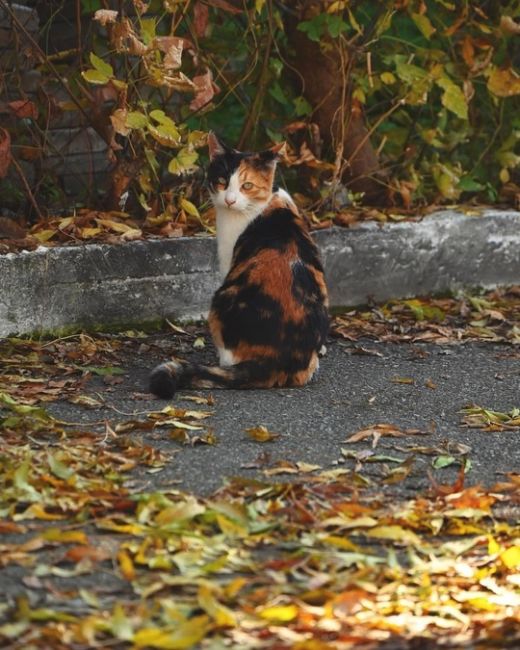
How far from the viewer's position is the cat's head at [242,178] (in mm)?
5453

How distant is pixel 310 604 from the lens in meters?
2.97

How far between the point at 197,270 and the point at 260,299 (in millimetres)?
1112

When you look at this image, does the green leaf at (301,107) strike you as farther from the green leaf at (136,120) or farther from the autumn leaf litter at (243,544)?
the autumn leaf litter at (243,544)

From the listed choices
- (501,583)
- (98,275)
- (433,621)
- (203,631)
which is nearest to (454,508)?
(501,583)

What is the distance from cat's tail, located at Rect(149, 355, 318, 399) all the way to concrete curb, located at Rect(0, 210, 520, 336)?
2.95 feet

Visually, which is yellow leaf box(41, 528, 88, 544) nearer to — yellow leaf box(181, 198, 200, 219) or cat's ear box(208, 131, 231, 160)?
cat's ear box(208, 131, 231, 160)

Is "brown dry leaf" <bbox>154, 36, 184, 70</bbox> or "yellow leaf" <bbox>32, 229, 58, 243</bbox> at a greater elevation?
"brown dry leaf" <bbox>154, 36, 184, 70</bbox>

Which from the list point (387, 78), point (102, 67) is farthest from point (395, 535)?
point (387, 78)

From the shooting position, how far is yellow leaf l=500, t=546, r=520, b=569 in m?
3.31

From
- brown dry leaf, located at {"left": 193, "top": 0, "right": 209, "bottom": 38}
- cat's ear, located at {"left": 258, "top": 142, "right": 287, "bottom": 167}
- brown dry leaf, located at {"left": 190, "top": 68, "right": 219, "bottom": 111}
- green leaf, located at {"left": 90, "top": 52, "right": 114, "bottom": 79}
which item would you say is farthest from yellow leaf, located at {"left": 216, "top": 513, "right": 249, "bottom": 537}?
brown dry leaf, located at {"left": 193, "top": 0, "right": 209, "bottom": 38}

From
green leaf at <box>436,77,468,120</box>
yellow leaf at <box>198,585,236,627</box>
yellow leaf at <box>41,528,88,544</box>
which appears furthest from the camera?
green leaf at <box>436,77,468,120</box>

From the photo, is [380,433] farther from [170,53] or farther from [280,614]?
[170,53]

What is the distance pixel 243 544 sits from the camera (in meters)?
3.32

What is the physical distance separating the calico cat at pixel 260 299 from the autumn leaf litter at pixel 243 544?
0.35m
